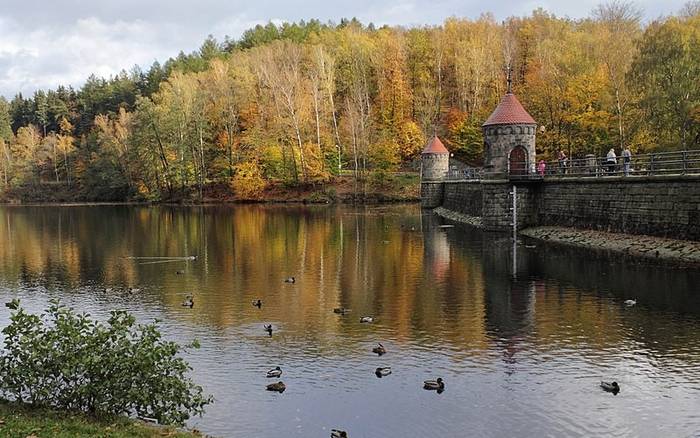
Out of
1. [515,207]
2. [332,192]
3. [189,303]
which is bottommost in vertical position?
[189,303]

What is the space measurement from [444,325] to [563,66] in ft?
168

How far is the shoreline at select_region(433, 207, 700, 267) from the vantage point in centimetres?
2621

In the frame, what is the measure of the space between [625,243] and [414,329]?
17.0m

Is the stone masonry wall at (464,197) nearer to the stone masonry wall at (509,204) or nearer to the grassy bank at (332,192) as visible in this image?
the stone masonry wall at (509,204)

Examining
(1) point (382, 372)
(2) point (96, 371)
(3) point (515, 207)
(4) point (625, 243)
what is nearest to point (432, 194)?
(3) point (515, 207)

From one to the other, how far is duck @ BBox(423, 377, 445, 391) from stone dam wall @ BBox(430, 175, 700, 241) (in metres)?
18.8

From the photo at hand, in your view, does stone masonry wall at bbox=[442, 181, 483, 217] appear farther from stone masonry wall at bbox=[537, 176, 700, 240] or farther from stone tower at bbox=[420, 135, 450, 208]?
stone masonry wall at bbox=[537, 176, 700, 240]

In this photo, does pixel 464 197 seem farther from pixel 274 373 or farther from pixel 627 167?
pixel 274 373

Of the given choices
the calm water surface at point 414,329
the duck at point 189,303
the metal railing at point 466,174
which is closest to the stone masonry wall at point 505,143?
the calm water surface at point 414,329

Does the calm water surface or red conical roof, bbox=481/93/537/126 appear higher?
red conical roof, bbox=481/93/537/126

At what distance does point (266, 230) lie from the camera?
149 ft

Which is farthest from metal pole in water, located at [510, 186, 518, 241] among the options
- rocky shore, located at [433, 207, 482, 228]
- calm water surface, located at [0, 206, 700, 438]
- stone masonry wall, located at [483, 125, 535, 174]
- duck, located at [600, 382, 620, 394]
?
duck, located at [600, 382, 620, 394]

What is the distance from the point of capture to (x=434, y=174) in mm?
62875

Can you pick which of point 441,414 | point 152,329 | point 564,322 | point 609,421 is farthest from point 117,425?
point 564,322
